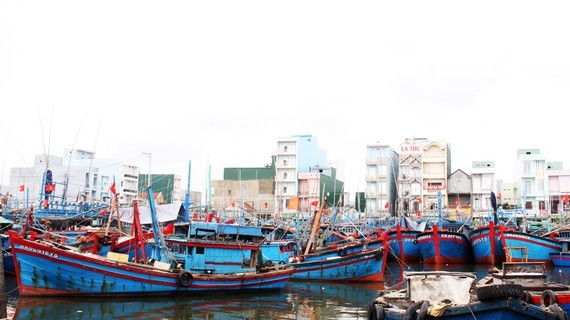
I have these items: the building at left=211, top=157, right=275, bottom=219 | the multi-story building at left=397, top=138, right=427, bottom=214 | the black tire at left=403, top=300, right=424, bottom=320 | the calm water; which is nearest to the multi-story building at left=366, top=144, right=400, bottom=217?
the multi-story building at left=397, top=138, right=427, bottom=214

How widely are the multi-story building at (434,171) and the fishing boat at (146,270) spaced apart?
1871 inches

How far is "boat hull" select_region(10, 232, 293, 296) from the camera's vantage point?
1936 cm

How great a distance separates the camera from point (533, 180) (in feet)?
218

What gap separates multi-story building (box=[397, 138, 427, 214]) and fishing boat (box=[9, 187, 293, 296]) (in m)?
47.7

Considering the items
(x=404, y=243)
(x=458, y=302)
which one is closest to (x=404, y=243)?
(x=404, y=243)

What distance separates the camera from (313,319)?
60.1 ft

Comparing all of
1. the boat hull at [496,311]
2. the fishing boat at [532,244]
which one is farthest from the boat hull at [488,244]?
the boat hull at [496,311]

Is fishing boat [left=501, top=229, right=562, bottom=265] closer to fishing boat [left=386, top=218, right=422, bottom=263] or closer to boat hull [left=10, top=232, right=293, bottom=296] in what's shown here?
fishing boat [left=386, top=218, right=422, bottom=263]

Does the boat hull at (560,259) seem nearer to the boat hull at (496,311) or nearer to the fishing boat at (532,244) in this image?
the fishing boat at (532,244)

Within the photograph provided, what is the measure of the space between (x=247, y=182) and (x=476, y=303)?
214ft

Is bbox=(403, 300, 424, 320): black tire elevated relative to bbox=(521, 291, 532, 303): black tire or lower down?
lower down

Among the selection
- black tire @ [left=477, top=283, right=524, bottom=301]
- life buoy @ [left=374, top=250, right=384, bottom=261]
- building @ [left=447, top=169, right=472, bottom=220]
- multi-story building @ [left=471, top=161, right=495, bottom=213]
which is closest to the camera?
black tire @ [left=477, top=283, right=524, bottom=301]

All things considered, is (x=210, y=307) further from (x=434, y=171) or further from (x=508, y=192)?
(x=508, y=192)

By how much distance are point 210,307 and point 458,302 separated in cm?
1093
